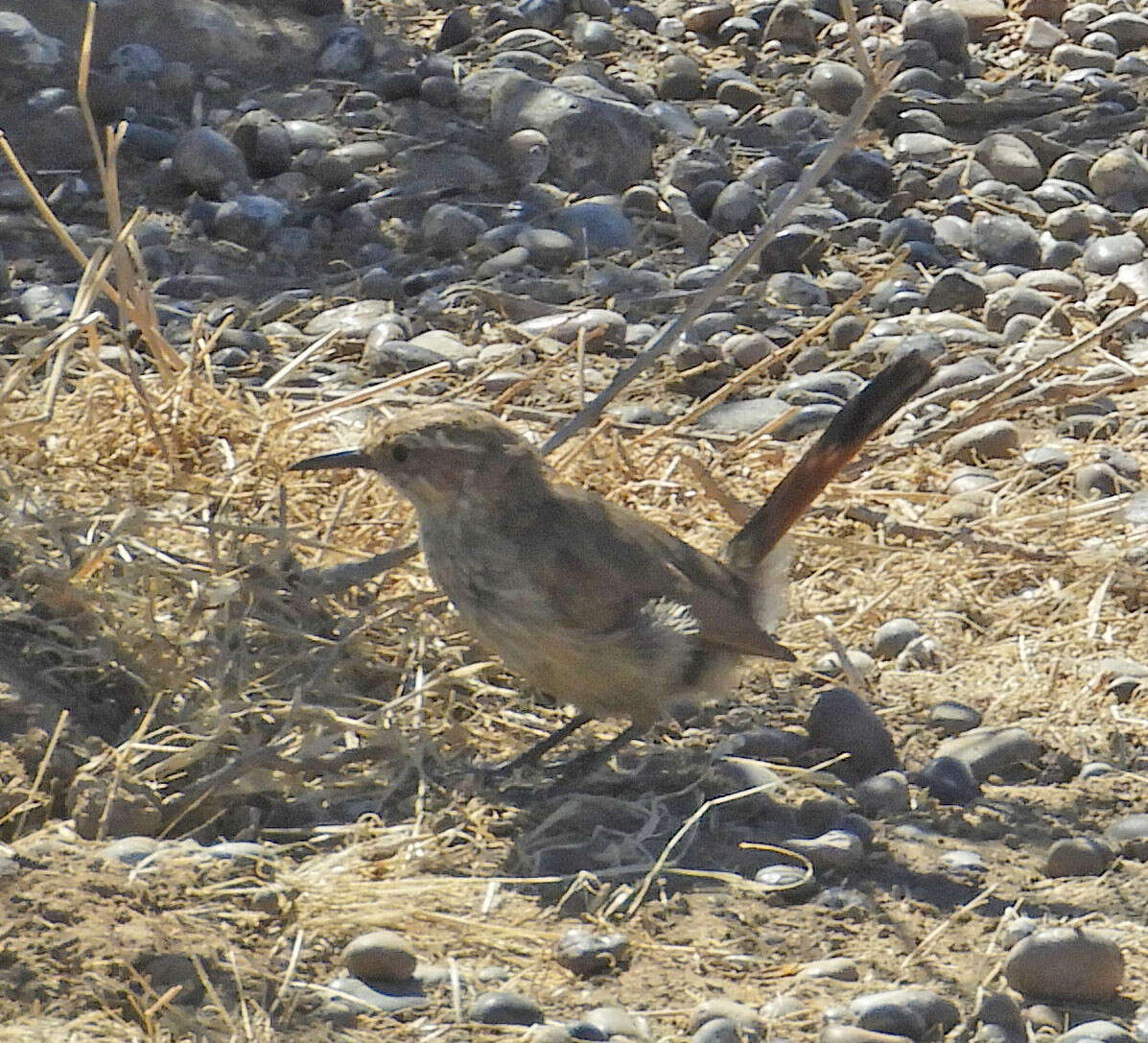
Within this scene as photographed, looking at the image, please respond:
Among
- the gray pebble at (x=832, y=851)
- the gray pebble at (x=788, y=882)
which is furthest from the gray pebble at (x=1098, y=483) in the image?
the gray pebble at (x=788, y=882)

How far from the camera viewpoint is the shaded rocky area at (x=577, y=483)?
3404mm

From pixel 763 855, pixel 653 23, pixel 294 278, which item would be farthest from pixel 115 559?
pixel 653 23

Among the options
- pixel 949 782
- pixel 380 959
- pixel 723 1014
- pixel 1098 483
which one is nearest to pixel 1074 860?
pixel 949 782

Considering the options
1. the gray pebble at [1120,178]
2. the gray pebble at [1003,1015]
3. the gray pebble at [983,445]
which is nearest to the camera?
the gray pebble at [1003,1015]

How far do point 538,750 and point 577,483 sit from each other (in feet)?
4.37

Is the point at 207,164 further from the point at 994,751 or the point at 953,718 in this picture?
the point at 994,751

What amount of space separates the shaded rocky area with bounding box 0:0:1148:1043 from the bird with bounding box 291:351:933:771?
223 millimetres

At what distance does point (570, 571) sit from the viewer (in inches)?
164

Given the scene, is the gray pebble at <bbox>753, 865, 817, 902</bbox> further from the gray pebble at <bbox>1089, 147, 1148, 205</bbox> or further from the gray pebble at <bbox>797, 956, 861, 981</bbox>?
the gray pebble at <bbox>1089, 147, 1148, 205</bbox>

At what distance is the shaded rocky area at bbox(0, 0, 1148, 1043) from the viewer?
11.2ft

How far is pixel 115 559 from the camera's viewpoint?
14.8ft

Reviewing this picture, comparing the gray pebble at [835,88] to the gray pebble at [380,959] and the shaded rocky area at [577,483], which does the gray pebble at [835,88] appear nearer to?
the shaded rocky area at [577,483]

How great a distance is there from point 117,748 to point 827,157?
2.18m

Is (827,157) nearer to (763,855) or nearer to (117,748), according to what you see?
(763,855)
